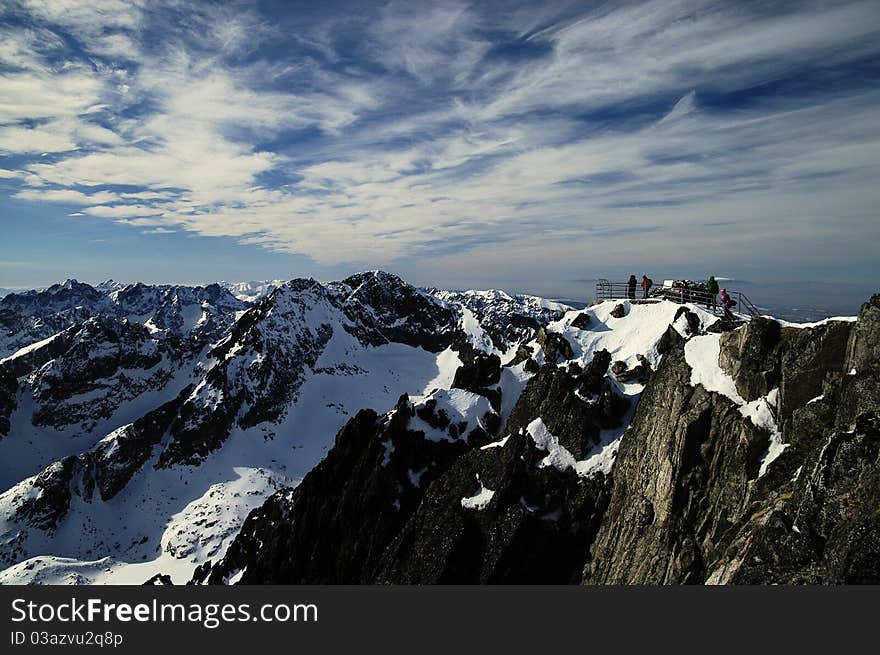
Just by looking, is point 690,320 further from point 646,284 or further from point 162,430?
point 162,430

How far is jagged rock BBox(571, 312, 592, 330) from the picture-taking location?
56.9 meters

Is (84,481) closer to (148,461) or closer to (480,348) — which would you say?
(148,461)

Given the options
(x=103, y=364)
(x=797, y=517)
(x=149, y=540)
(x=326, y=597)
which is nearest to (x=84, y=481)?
(x=149, y=540)

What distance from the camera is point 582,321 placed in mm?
57281

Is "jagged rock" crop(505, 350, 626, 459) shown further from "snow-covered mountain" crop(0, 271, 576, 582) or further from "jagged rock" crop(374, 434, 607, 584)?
"snow-covered mountain" crop(0, 271, 576, 582)

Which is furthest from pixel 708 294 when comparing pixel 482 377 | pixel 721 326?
pixel 482 377

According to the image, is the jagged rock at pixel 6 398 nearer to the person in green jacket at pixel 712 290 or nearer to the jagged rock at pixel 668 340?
the jagged rock at pixel 668 340

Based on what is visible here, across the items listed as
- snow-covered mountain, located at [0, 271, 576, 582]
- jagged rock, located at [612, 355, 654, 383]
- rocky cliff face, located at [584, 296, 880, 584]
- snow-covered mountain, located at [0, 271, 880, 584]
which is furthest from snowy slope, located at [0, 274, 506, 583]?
rocky cliff face, located at [584, 296, 880, 584]

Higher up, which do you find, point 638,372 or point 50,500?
point 638,372

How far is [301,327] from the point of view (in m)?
190

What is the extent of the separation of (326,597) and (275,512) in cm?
6826

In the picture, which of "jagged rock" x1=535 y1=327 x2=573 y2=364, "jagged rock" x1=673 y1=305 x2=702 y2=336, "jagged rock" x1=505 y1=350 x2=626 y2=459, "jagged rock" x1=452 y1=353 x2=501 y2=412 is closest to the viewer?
"jagged rock" x1=673 y1=305 x2=702 y2=336

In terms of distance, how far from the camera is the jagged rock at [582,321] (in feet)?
187

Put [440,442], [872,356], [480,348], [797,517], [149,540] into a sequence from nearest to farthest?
[797,517], [872,356], [440,442], [149,540], [480,348]
